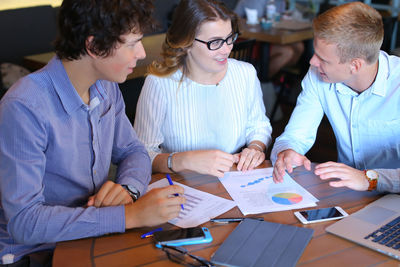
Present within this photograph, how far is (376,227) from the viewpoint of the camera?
1245mm

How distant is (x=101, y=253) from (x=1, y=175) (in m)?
0.35

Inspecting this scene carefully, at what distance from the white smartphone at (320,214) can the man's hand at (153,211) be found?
0.38 metres

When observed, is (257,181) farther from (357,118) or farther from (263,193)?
(357,118)

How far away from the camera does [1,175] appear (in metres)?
1.19

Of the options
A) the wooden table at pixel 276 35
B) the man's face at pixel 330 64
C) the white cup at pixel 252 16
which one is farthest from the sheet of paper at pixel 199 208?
the white cup at pixel 252 16

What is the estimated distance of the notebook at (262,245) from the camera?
1.10 m

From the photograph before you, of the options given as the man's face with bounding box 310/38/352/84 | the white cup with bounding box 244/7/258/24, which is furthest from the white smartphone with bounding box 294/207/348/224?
the white cup with bounding box 244/7/258/24

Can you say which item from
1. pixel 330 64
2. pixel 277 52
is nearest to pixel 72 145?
pixel 330 64

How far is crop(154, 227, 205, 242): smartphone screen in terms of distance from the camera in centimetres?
120

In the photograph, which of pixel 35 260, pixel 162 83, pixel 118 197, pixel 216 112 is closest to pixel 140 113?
pixel 162 83

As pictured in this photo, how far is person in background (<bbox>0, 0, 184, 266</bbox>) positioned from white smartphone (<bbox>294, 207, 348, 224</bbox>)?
1.22ft

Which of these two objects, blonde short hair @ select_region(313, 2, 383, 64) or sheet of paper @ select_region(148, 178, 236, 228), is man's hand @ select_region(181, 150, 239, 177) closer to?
sheet of paper @ select_region(148, 178, 236, 228)

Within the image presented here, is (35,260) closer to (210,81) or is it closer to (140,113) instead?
(140,113)

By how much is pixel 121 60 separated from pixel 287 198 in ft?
2.27
